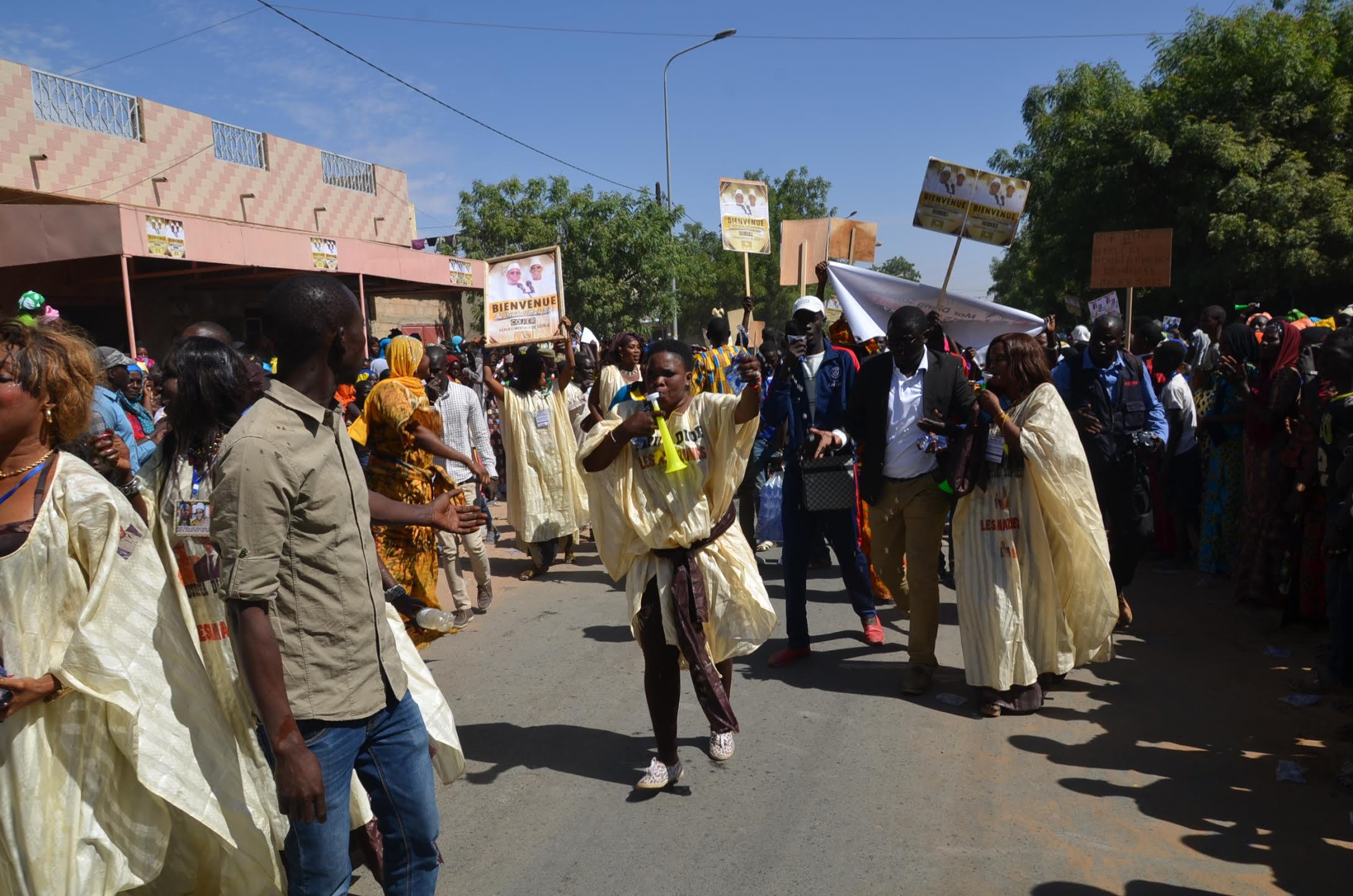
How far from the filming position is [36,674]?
2.55 m

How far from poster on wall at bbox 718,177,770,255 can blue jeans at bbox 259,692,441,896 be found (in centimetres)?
874

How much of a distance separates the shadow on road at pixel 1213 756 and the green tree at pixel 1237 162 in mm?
14634

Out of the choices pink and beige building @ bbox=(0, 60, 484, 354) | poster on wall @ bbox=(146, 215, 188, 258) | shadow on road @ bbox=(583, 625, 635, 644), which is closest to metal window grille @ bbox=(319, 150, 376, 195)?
pink and beige building @ bbox=(0, 60, 484, 354)

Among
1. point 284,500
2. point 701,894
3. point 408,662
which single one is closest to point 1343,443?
point 701,894

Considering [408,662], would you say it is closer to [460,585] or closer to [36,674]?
[36,674]

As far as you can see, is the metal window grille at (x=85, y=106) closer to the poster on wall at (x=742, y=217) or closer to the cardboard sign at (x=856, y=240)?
the poster on wall at (x=742, y=217)

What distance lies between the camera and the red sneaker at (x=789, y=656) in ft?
19.3

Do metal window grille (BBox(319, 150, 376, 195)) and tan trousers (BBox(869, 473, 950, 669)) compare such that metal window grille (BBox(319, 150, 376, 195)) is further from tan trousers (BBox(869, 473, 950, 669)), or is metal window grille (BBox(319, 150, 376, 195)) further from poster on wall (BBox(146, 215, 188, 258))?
tan trousers (BBox(869, 473, 950, 669))

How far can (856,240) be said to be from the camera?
10.4 m

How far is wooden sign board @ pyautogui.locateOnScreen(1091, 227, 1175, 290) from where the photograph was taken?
9266mm

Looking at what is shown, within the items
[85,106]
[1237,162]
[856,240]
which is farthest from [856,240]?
[85,106]

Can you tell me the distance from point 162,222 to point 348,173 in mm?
13078

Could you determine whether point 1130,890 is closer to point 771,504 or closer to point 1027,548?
point 1027,548

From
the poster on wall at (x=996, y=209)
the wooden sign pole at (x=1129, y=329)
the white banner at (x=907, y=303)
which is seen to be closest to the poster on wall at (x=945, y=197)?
the poster on wall at (x=996, y=209)
